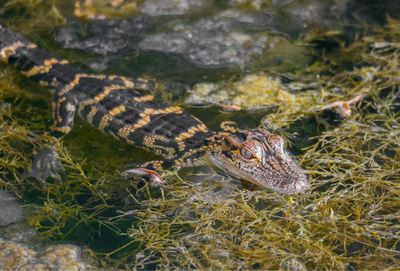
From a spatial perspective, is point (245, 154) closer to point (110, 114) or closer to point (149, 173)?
point (149, 173)

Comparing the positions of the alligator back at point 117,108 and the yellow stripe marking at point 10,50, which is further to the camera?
the yellow stripe marking at point 10,50

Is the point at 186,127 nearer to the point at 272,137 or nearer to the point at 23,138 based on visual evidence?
the point at 272,137

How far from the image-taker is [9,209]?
494 cm

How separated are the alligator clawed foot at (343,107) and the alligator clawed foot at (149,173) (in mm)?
1736

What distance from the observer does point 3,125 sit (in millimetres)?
5750

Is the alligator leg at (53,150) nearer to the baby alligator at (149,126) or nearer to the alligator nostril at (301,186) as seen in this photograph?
the baby alligator at (149,126)

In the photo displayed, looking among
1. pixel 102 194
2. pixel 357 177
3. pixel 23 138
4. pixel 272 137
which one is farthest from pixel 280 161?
pixel 23 138

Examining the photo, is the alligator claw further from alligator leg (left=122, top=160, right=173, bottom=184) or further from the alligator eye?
the alligator eye

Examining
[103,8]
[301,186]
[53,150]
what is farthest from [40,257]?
[103,8]

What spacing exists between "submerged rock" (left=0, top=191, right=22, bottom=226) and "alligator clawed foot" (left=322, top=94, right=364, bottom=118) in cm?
283

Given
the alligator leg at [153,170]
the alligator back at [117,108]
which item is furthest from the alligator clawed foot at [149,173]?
the alligator back at [117,108]

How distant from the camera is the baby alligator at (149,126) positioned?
5.19m

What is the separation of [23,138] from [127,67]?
1.44m

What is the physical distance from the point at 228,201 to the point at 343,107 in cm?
169
